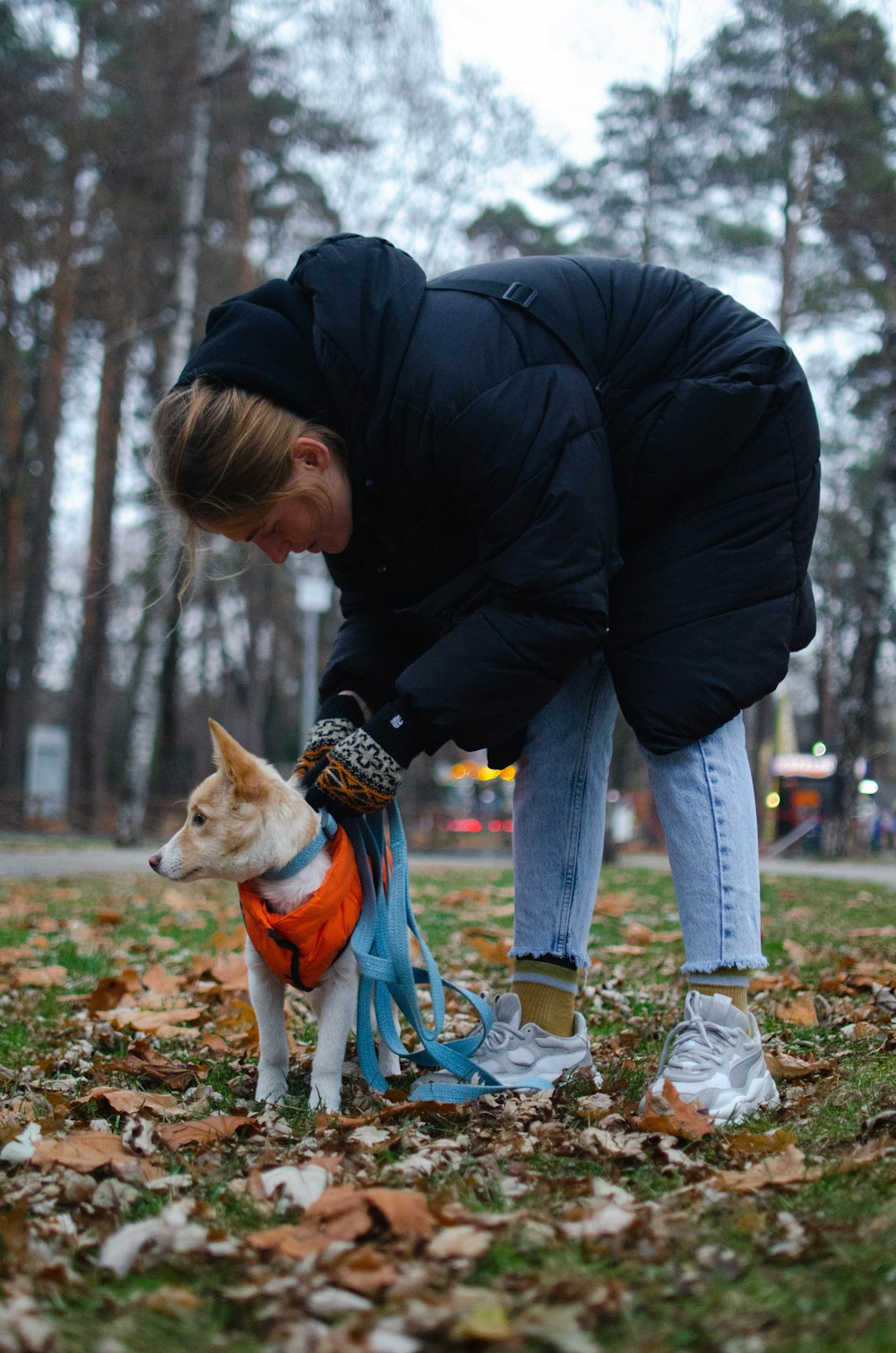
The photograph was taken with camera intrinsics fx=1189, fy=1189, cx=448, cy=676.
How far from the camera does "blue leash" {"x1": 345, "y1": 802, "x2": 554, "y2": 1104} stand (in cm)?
288

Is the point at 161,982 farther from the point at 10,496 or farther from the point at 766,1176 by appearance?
the point at 10,496

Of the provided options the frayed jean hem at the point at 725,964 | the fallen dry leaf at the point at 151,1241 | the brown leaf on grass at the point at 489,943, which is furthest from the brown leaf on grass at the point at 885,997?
the fallen dry leaf at the point at 151,1241

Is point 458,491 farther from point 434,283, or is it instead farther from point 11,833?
point 11,833

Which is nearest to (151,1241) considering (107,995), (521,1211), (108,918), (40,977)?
(521,1211)

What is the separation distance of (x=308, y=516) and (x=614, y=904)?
5.20 meters

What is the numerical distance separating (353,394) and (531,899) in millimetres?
1350

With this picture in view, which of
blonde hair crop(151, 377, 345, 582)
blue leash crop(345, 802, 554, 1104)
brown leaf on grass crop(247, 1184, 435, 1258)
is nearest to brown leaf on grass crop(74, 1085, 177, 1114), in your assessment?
blue leash crop(345, 802, 554, 1104)

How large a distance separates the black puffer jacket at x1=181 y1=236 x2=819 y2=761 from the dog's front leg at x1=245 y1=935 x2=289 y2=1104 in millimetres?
728

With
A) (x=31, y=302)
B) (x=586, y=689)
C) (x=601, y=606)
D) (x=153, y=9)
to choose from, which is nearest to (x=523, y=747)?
(x=586, y=689)

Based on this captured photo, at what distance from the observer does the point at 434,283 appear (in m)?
2.81

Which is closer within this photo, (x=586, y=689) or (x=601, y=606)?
(x=601, y=606)

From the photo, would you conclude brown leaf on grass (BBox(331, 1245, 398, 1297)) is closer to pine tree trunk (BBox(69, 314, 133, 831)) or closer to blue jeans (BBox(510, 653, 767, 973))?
blue jeans (BBox(510, 653, 767, 973))

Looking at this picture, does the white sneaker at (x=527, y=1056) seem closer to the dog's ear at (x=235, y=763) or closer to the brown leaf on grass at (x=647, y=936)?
the dog's ear at (x=235, y=763)

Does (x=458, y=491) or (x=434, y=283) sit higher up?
(x=434, y=283)
